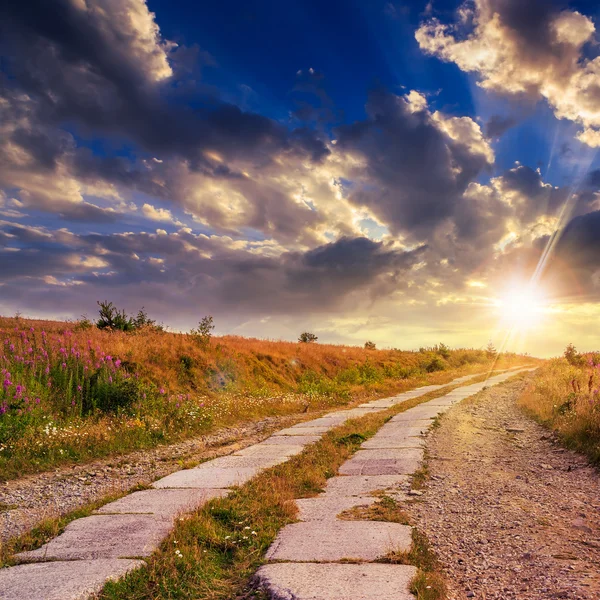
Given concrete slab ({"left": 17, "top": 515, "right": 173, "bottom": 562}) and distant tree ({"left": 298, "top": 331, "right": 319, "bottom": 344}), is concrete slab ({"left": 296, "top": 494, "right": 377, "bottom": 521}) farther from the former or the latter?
distant tree ({"left": 298, "top": 331, "right": 319, "bottom": 344})

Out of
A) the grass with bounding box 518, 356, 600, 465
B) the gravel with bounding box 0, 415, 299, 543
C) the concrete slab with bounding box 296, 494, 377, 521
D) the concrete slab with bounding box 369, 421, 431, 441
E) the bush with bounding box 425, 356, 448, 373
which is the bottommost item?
the gravel with bounding box 0, 415, 299, 543

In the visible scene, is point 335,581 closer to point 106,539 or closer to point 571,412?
point 106,539

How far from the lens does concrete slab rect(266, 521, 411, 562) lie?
151 inches

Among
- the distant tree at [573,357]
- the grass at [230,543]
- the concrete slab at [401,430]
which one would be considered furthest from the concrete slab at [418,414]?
the distant tree at [573,357]

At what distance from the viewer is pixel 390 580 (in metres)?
3.38

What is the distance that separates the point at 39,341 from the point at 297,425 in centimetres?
651

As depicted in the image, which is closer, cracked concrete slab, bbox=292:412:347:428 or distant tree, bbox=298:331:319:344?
cracked concrete slab, bbox=292:412:347:428

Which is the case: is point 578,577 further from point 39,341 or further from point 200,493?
point 39,341

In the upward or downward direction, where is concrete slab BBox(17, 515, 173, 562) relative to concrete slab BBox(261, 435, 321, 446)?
downward

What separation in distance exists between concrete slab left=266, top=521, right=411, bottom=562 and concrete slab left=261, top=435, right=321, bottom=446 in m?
3.72

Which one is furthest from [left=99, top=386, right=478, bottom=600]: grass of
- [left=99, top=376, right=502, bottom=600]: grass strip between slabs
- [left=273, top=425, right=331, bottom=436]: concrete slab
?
[left=273, top=425, right=331, bottom=436]: concrete slab

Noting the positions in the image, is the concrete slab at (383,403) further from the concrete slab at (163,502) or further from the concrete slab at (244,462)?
the concrete slab at (163,502)

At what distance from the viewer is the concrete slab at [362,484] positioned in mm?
5664

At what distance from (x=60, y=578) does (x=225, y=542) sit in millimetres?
1255
